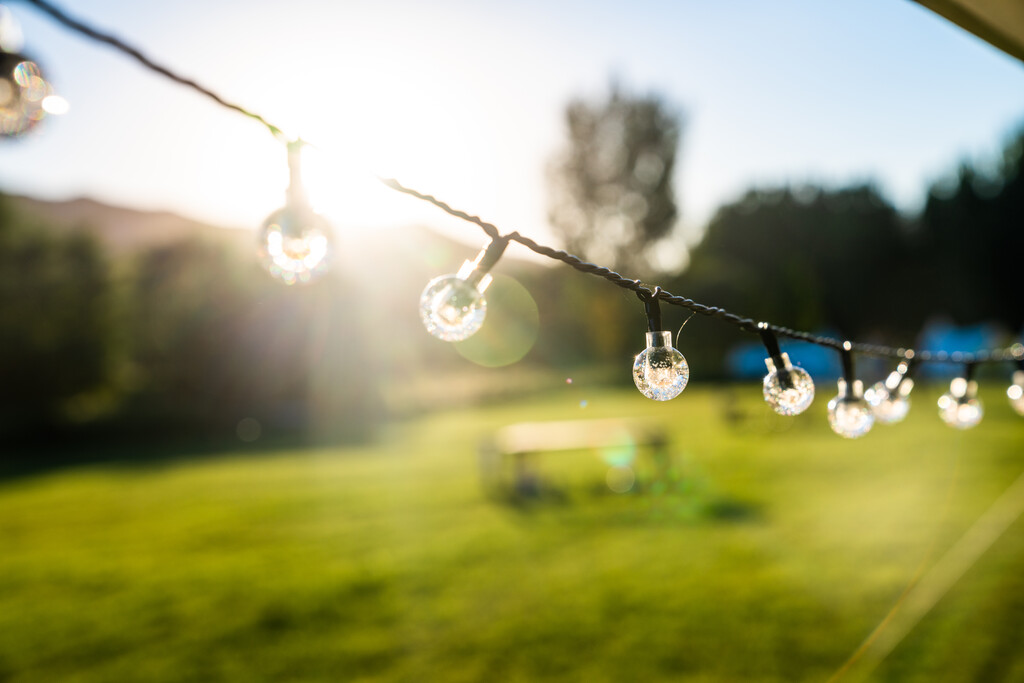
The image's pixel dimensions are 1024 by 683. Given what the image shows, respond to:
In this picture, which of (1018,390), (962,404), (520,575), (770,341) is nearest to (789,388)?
(770,341)

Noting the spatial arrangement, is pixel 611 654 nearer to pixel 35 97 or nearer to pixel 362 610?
pixel 362 610

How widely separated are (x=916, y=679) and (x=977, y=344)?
34.5 meters

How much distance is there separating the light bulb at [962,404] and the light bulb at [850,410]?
0.67 m

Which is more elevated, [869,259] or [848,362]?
[869,259]

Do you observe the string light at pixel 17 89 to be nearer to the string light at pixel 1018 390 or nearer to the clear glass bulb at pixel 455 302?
the clear glass bulb at pixel 455 302

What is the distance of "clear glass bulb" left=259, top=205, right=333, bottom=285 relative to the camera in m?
0.84

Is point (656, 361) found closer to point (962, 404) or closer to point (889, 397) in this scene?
point (889, 397)

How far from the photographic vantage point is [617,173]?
1046 inches

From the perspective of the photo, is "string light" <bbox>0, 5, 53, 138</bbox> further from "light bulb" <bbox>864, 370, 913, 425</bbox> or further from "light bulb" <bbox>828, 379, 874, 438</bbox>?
"light bulb" <bbox>864, 370, 913, 425</bbox>

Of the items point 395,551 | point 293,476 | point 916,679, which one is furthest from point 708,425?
point 916,679

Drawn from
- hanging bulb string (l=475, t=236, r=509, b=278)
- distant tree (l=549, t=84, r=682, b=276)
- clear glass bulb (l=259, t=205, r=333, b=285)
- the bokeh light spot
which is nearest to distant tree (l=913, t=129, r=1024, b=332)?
distant tree (l=549, t=84, r=682, b=276)

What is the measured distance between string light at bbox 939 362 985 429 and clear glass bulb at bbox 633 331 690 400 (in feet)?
5.00

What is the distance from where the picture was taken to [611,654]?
4.15 metres

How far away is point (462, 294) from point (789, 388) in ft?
2.80
